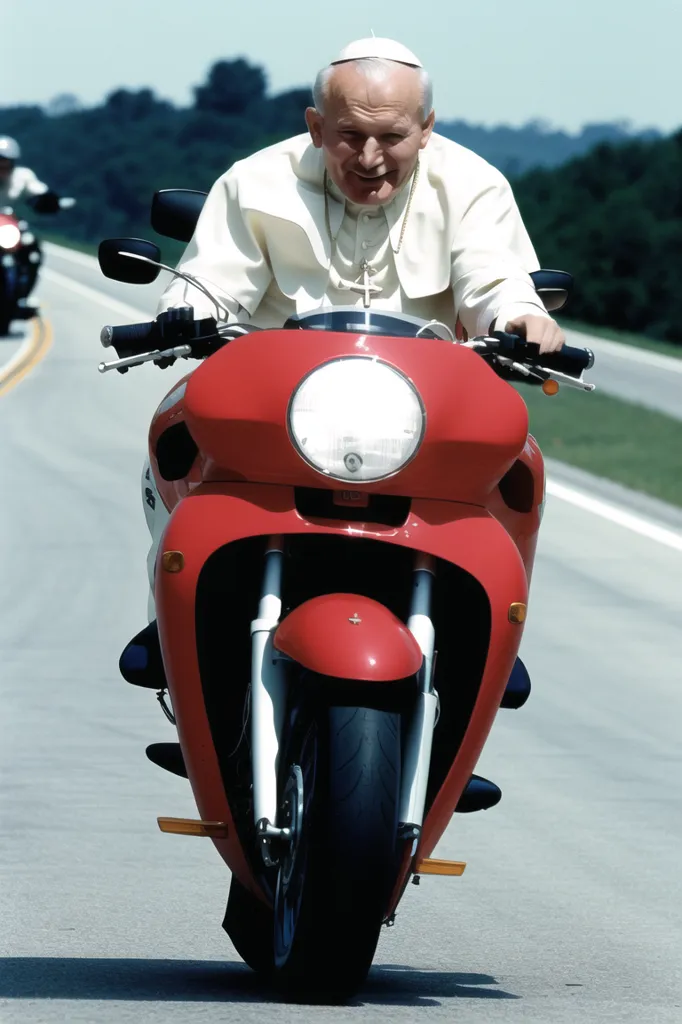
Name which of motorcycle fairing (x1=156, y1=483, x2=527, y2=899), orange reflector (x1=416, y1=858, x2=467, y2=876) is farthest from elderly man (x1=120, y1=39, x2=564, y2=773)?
orange reflector (x1=416, y1=858, x2=467, y2=876)

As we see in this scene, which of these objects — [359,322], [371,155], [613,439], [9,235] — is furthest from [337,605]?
[9,235]

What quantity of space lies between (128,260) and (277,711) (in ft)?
3.38

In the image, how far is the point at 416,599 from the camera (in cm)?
455

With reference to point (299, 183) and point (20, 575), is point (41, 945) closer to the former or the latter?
point (299, 183)

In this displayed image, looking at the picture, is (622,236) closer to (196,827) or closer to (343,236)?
(343,236)

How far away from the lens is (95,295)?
118ft

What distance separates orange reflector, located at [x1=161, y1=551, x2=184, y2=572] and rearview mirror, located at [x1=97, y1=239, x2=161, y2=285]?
618 millimetres

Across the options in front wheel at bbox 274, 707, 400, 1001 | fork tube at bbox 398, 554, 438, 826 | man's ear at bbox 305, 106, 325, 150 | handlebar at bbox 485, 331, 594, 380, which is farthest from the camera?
man's ear at bbox 305, 106, 325, 150

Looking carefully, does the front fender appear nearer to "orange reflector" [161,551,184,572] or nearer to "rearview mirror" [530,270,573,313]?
"orange reflector" [161,551,184,572]

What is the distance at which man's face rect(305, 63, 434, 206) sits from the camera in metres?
4.88

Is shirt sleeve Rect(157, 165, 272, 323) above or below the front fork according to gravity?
above

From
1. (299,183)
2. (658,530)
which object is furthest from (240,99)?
(299,183)

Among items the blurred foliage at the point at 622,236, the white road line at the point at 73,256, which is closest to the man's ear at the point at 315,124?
the white road line at the point at 73,256

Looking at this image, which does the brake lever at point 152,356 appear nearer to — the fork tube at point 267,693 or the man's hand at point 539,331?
the fork tube at point 267,693
